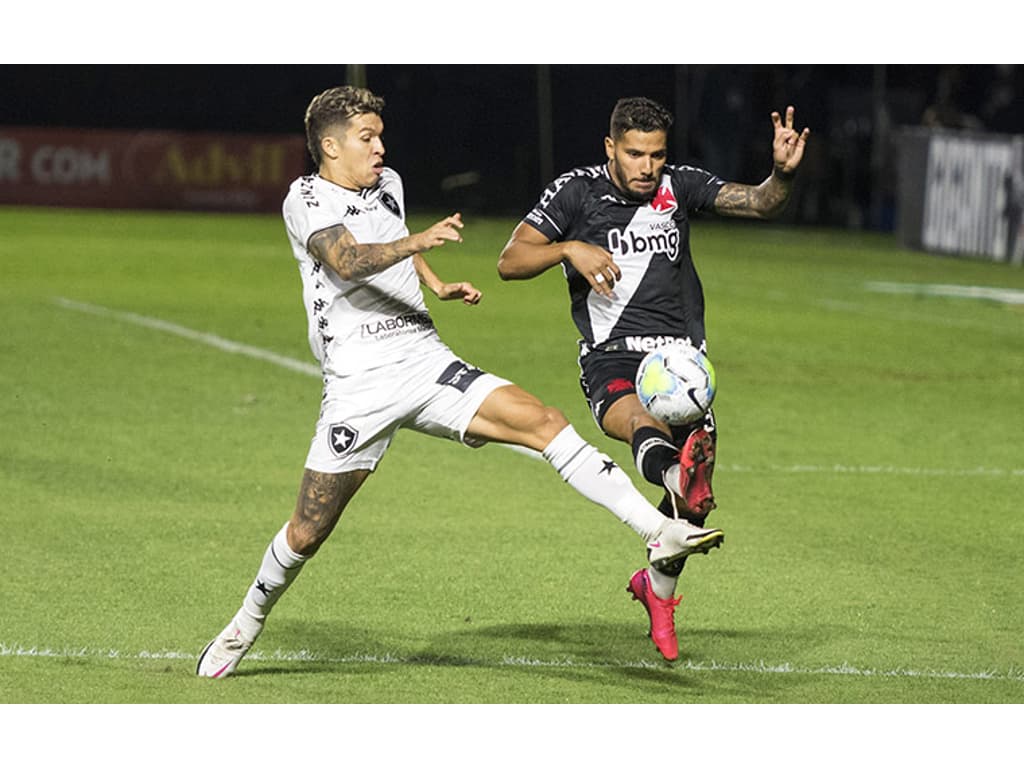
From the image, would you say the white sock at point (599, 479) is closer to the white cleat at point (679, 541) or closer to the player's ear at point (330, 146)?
the white cleat at point (679, 541)

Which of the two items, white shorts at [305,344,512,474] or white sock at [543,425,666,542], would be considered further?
white shorts at [305,344,512,474]

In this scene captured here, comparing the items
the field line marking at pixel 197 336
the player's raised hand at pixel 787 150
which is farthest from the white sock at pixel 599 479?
the field line marking at pixel 197 336

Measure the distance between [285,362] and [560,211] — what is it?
8743mm

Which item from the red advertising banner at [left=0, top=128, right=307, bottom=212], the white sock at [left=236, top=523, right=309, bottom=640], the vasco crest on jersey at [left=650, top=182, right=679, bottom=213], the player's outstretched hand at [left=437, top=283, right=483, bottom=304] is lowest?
the red advertising banner at [left=0, top=128, right=307, bottom=212]

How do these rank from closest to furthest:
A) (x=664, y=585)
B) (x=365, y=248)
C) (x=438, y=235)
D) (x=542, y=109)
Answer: (x=438, y=235) < (x=365, y=248) < (x=664, y=585) < (x=542, y=109)

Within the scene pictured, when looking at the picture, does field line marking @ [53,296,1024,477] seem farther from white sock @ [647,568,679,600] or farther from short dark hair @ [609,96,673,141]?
short dark hair @ [609,96,673,141]

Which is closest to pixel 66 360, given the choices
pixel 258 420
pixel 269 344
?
pixel 269 344

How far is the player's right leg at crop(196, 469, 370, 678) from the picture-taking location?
6711 mm

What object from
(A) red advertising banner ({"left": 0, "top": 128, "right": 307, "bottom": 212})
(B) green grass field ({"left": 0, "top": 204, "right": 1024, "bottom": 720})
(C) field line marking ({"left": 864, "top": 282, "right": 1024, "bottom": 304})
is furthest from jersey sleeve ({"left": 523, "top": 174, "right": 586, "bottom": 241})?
(A) red advertising banner ({"left": 0, "top": 128, "right": 307, "bottom": 212})

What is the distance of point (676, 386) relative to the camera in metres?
7.15

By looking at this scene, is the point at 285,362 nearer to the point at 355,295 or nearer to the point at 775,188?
the point at 775,188

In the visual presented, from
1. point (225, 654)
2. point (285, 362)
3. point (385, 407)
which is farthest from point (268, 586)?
point (285, 362)

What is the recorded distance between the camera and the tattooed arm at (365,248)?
6211mm

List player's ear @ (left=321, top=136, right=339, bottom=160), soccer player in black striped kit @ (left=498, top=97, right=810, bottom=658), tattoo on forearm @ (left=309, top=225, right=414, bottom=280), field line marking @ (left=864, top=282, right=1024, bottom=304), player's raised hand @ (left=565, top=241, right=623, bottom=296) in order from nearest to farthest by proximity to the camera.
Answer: tattoo on forearm @ (left=309, top=225, right=414, bottom=280) → player's ear @ (left=321, top=136, right=339, bottom=160) → player's raised hand @ (left=565, top=241, right=623, bottom=296) → soccer player in black striped kit @ (left=498, top=97, right=810, bottom=658) → field line marking @ (left=864, top=282, right=1024, bottom=304)
